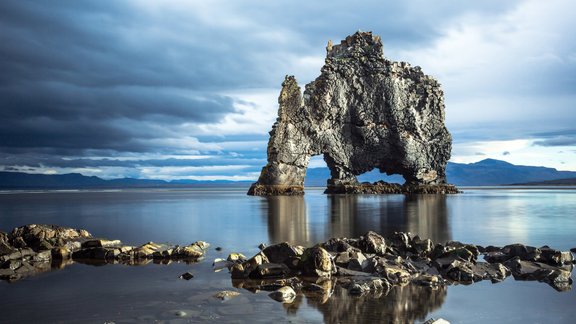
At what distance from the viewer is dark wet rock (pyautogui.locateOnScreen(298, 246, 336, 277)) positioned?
57.6 feet

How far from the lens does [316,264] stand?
17.7 metres

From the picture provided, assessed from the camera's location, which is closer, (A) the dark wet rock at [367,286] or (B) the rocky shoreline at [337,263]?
(A) the dark wet rock at [367,286]

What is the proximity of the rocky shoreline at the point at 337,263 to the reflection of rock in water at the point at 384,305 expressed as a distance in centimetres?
58

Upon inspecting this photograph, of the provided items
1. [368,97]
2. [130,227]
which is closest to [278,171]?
[368,97]

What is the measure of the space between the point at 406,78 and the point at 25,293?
111650 millimetres

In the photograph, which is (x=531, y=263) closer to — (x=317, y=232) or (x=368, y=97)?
(x=317, y=232)

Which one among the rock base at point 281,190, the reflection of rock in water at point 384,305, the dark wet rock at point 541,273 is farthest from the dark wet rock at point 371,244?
the rock base at point 281,190

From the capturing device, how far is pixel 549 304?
14039 mm

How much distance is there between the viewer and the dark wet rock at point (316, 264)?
17.6m

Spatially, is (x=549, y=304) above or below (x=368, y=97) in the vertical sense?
below

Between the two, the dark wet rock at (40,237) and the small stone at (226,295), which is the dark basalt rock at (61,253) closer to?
the dark wet rock at (40,237)

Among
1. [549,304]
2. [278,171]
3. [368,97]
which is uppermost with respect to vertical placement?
[368,97]

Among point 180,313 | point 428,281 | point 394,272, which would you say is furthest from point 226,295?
point 428,281

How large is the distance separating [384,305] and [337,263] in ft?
18.3
